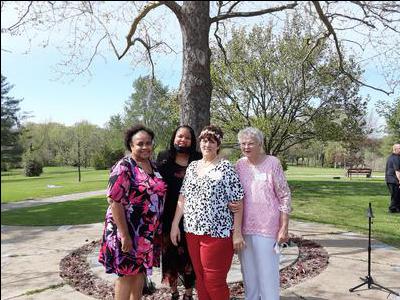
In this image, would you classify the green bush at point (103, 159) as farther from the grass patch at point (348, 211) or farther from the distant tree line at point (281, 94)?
the grass patch at point (348, 211)

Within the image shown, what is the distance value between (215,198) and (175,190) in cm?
63

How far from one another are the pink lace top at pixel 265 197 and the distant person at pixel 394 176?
7.15 meters

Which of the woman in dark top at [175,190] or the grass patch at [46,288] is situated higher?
the woman in dark top at [175,190]

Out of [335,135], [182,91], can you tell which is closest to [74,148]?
[335,135]

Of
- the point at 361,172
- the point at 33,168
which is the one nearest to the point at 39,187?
the point at 33,168

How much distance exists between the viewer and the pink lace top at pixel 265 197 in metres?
3.54

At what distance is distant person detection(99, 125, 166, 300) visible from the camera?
11.2ft

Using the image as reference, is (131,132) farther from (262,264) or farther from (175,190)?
(262,264)

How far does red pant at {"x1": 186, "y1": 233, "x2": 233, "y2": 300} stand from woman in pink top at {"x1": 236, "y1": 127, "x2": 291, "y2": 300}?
0.25 metres

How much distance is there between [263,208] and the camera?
3.56m

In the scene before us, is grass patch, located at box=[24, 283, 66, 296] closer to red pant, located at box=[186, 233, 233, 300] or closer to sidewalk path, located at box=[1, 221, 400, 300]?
sidewalk path, located at box=[1, 221, 400, 300]

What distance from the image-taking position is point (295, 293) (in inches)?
173

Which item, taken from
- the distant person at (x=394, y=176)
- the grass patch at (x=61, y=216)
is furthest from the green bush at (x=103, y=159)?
the distant person at (x=394, y=176)

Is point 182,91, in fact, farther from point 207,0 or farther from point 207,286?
point 207,286
